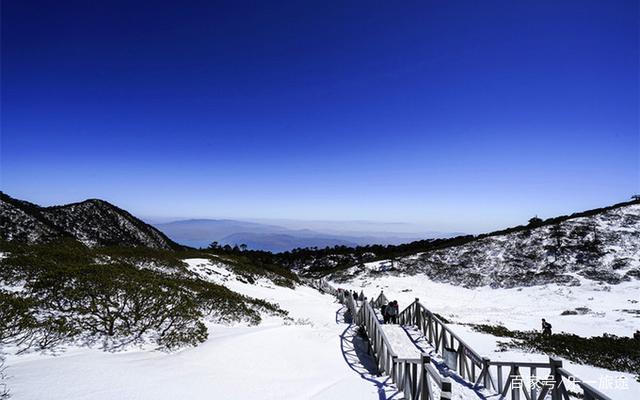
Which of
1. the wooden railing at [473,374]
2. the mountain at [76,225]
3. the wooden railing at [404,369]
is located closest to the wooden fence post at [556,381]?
the wooden railing at [473,374]

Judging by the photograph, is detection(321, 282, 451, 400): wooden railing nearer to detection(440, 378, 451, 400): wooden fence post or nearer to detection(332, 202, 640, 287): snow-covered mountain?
detection(440, 378, 451, 400): wooden fence post

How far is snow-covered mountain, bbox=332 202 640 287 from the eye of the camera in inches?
1222

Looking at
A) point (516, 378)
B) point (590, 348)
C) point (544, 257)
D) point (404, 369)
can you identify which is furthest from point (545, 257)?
point (404, 369)

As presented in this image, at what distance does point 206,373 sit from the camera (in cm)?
676

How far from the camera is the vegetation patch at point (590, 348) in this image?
10984 mm

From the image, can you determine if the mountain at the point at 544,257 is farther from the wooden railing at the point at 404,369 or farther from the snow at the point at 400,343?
the wooden railing at the point at 404,369

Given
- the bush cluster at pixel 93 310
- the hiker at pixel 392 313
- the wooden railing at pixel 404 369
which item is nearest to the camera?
the wooden railing at pixel 404 369

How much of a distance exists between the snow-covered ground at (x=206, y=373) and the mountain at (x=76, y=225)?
24.4 metres

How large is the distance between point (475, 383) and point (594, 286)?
2892 cm

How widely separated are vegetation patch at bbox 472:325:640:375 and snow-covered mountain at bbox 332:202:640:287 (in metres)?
19.1

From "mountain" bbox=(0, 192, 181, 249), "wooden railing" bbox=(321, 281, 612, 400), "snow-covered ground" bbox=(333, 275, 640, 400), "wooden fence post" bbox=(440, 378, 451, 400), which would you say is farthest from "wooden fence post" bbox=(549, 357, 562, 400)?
"mountain" bbox=(0, 192, 181, 249)

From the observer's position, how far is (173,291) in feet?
33.3

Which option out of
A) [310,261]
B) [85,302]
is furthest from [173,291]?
[310,261]

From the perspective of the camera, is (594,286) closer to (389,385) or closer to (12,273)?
(389,385)
